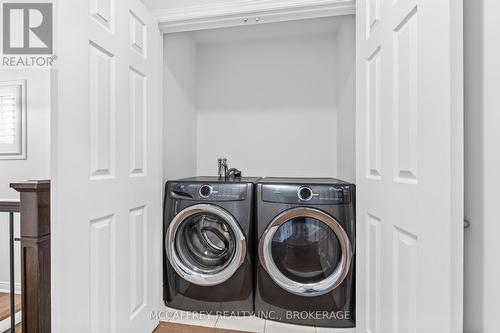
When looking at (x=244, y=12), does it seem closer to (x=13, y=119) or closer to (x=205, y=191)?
(x=205, y=191)

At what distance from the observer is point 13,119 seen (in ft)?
9.36

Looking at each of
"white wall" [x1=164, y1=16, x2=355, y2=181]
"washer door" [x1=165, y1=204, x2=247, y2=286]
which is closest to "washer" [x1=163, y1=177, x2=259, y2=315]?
"washer door" [x1=165, y1=204, x2=247, y2=286]

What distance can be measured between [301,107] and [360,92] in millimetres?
1205

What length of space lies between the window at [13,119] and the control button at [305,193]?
9.47 feet

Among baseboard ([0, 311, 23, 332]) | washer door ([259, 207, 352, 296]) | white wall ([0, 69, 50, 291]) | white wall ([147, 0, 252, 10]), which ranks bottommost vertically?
baseboard ([0, 311, 23, 332])

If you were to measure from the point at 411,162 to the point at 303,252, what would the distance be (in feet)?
3.51

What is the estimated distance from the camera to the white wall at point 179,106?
6.79 ft

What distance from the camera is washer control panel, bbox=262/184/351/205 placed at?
1.76 meters

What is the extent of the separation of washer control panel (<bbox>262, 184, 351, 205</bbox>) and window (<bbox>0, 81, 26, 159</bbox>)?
2694 mm

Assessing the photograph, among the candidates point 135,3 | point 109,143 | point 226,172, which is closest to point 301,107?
point 226,172

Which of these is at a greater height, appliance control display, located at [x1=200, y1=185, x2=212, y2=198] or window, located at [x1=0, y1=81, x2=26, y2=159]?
window, located at [x1=0, y1=81, x2=26, y2=159]

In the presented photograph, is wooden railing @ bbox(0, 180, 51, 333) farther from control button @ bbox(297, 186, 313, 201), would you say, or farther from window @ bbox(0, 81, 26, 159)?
window @ bbox(0, 81, 26, 159)

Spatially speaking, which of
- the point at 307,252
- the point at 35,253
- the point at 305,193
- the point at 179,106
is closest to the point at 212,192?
the point at 305,193

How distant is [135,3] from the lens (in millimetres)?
1479
